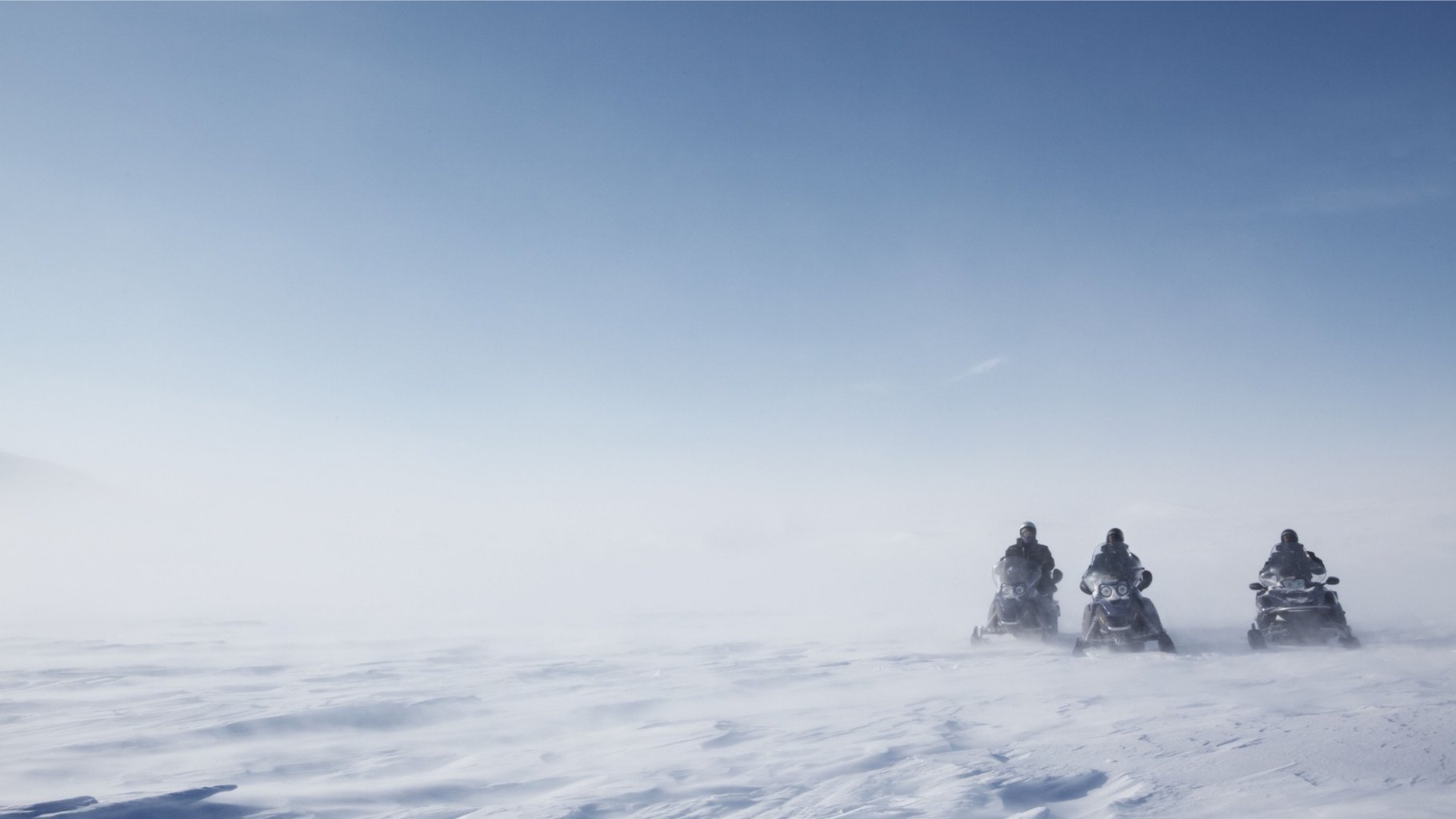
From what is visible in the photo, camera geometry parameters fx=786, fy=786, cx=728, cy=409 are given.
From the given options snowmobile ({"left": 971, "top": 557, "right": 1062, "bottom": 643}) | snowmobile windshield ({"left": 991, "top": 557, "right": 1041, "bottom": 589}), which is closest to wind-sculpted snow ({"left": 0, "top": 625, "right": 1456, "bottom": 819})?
snowmobile ({"left": 971, "top": 557, "right": 1062, "bottom": 643})

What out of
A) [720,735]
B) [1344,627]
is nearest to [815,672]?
[720,735]

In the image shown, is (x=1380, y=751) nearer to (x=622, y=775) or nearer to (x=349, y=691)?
(x=622, y=775)

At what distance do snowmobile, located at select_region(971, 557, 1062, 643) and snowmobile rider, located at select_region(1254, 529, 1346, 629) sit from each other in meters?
2.84

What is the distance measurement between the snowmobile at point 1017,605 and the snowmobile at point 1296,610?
2.73 metres

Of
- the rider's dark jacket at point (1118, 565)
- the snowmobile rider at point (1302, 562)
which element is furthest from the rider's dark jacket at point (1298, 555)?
the rider's dark jacket at point (1118, 565)

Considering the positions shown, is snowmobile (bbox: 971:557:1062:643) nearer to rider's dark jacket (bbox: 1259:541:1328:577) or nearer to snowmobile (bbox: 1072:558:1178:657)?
snowmobile (bbox: 1072:558:1178:657)

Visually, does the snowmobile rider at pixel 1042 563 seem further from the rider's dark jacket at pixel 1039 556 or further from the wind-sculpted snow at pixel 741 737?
the wind-sculpted snow at pixel 741 737

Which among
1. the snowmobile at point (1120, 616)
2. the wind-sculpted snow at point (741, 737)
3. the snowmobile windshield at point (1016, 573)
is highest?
the snowmobile windshield at point (1016, 573)

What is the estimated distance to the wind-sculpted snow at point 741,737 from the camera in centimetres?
438

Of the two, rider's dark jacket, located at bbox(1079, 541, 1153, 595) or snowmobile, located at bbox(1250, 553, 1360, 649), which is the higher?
rider's dark jacket, located at bbox(1079, 541, 1153, 595)

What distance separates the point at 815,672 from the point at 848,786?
16.6 feet

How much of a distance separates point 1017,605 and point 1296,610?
3.62m

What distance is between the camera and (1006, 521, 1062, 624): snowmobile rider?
12508 millimetres

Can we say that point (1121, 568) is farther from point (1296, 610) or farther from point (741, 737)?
point (741, 737)
